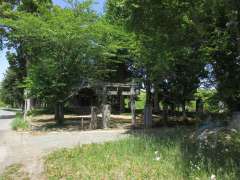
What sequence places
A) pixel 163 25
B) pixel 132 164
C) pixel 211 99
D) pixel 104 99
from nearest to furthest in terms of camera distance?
pixel 132 164 < pixel 163 25 < pixel 211 99 < pixel 104 99

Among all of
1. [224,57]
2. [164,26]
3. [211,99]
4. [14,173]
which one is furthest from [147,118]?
[14,173]

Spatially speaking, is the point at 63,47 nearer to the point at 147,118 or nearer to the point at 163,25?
the point at 147,118

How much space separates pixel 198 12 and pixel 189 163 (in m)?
5.16

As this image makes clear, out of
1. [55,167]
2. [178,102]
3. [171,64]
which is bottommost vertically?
[55,167]

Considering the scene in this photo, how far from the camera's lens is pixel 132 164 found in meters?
8.58

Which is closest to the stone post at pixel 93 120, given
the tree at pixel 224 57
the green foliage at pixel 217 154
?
the tree at pixel 224 57

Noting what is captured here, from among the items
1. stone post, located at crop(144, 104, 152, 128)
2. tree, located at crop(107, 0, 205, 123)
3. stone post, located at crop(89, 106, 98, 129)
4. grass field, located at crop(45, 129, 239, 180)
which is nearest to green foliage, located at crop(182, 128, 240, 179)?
grass field, located at crop(45, 129, 239, 180)

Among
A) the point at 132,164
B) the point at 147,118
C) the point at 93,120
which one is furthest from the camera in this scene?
the point at 93,120

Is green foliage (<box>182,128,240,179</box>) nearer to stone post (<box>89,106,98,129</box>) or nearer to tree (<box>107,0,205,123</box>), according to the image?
tree (<box>107,0,205,123</box>)

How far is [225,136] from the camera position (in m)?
13.0

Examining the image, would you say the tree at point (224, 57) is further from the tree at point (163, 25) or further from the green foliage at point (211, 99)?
the tree at point (163, 25)

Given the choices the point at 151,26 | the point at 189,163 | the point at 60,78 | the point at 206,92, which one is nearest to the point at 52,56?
the point at 60,78

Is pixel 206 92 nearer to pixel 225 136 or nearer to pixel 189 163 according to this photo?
pixel 225 136

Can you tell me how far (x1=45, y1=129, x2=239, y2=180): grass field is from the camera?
7395 mm
